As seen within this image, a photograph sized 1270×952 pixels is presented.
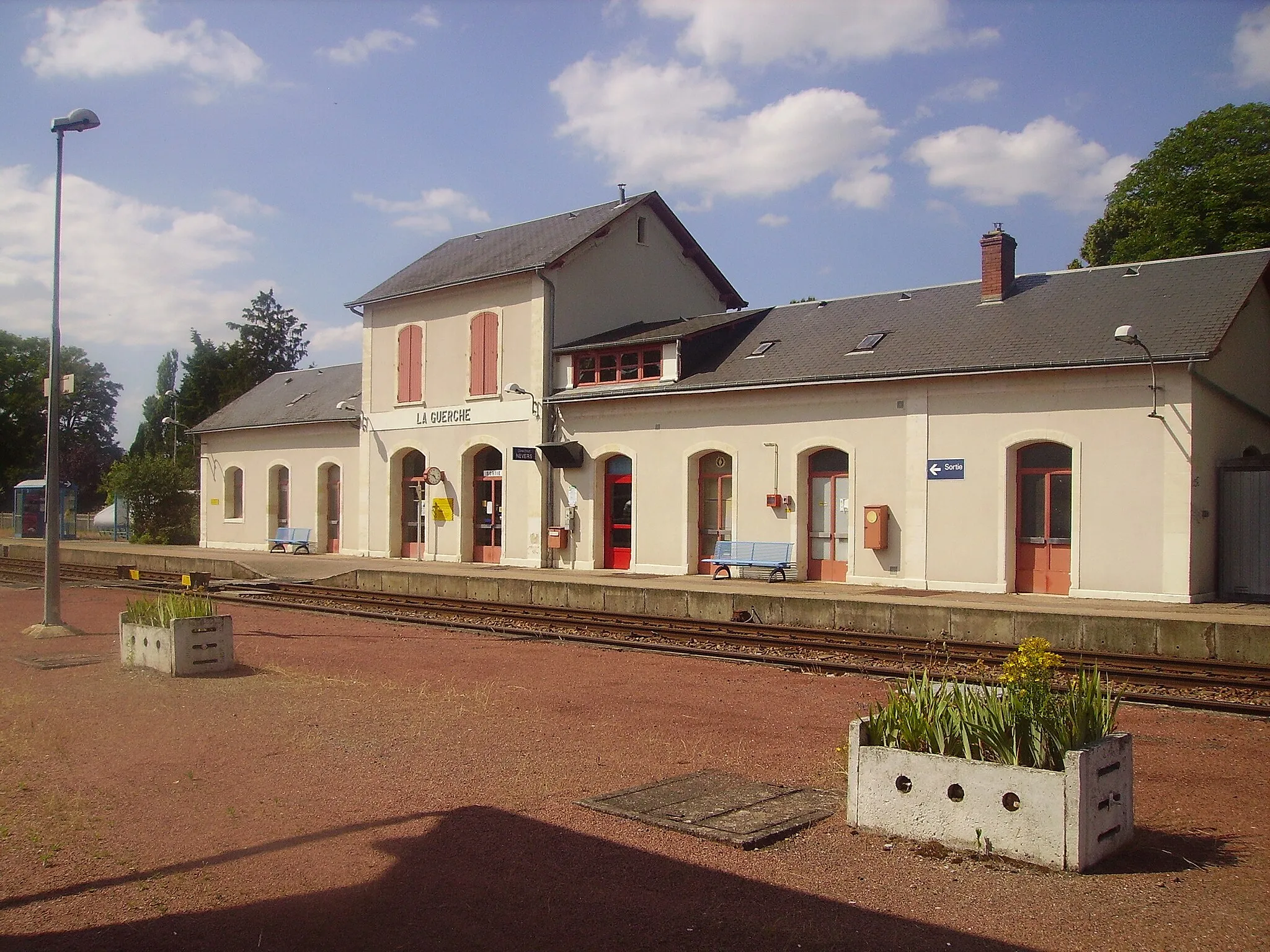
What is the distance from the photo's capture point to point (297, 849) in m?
5.57

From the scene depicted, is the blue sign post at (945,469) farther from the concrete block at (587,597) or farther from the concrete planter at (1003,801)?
the concrete planter at (1003,801)

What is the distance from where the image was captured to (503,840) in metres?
5.70

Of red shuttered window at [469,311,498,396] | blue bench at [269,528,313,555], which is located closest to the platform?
red shuttered window at [469,311,498,396]

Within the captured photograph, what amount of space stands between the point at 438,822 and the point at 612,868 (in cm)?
123

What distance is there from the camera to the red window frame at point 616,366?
80.0 feet

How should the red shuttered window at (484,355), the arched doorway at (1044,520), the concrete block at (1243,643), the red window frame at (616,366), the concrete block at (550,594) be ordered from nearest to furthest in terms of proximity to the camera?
the concrete block at (1243,643), the arched doorway at (1044,520), the concrete block at (550,594), the red window frame at (616,366), the red shuttered window at (484,355)

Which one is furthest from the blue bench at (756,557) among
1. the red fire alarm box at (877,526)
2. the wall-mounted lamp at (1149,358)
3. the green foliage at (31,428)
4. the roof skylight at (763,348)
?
the green foliage at (31,428)

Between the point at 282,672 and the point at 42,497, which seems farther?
the point at 42,497

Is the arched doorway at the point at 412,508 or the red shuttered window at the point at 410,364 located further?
the red shuttered window at the point at 410,364

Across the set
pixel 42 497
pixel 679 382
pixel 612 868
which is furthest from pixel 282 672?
pixel 42 497

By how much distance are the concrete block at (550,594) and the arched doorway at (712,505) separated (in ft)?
14.6

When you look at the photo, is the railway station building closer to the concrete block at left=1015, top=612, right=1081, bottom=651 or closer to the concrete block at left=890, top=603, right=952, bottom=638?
the concrete block at left=890, top=603, right=952, bottom=638

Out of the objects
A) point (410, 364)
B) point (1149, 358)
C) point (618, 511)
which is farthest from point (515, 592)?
point (1149, 358)

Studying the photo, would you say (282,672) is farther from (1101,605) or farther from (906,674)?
(1101,605)
